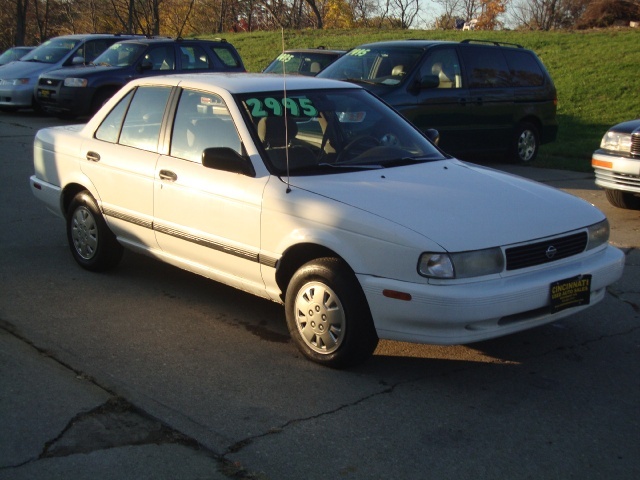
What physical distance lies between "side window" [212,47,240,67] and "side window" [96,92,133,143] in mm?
11792

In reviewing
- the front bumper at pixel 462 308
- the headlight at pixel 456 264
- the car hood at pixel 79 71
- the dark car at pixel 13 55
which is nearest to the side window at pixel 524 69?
the car hood at pixel 79 71

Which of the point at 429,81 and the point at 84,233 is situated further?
the point at 429,81

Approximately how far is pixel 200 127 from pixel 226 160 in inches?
26.8

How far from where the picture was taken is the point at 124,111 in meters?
6.79

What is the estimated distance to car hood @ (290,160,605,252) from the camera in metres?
4.76

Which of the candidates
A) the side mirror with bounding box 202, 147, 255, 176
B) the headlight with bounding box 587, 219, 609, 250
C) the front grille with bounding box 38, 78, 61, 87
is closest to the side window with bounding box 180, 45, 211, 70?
the front grille with bounding box 38, 78, 61, 87

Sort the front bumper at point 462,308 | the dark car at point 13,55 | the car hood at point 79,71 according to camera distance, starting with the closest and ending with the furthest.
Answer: the front bumper at point 462,308 → the car hood at point 79,71 → the dark car at point 13,55

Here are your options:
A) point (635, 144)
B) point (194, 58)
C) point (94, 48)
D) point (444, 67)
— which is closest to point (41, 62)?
point (94, 48)

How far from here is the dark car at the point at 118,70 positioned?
1756 cm

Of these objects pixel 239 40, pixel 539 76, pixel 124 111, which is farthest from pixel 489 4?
pixel 124 111

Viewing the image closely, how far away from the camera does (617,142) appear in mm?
9695

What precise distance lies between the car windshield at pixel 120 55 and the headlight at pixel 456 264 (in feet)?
47.7

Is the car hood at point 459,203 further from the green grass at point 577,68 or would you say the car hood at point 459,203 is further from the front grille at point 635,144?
the green grass at point 577,68

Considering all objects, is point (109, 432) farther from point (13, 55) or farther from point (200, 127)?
point (13, 55)
